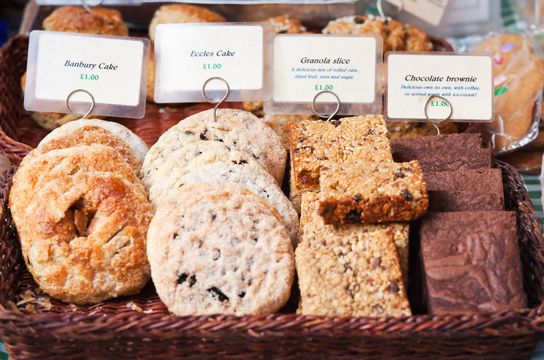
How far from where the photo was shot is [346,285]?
1.79 m

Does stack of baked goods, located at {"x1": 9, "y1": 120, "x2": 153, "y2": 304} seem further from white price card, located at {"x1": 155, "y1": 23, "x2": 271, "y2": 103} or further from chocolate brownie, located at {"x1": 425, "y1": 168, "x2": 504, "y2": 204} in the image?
chocolate brownie, located at {"x1": 425, "y1": 168, "x2": 504, "y2": 204}

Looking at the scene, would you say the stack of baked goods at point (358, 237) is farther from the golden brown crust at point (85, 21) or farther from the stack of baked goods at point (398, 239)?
the golden brown crust at point (85, 21)

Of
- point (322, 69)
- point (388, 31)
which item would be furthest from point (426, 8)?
point (322, 69)

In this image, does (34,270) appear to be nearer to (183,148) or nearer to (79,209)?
(79,209)

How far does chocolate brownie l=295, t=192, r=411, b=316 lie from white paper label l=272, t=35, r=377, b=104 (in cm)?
78

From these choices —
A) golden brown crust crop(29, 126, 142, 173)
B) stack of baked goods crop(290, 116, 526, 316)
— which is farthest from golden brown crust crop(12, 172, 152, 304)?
stack of baked goods crop(290, 116, 526, 316)

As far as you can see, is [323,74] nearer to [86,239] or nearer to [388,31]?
[388,31]

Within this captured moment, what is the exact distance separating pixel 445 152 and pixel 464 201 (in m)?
0.29

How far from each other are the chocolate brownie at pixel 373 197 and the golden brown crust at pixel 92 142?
0.78 m

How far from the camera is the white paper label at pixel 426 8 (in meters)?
3.31

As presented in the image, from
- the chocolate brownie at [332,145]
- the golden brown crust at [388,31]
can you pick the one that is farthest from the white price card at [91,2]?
the chocolate brownie at [332,145]

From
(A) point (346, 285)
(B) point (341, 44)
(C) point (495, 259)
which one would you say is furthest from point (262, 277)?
(B) point (341, 44)

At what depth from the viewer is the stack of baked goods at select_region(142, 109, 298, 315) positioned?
6.01 feet

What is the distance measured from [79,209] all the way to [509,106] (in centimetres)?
198
